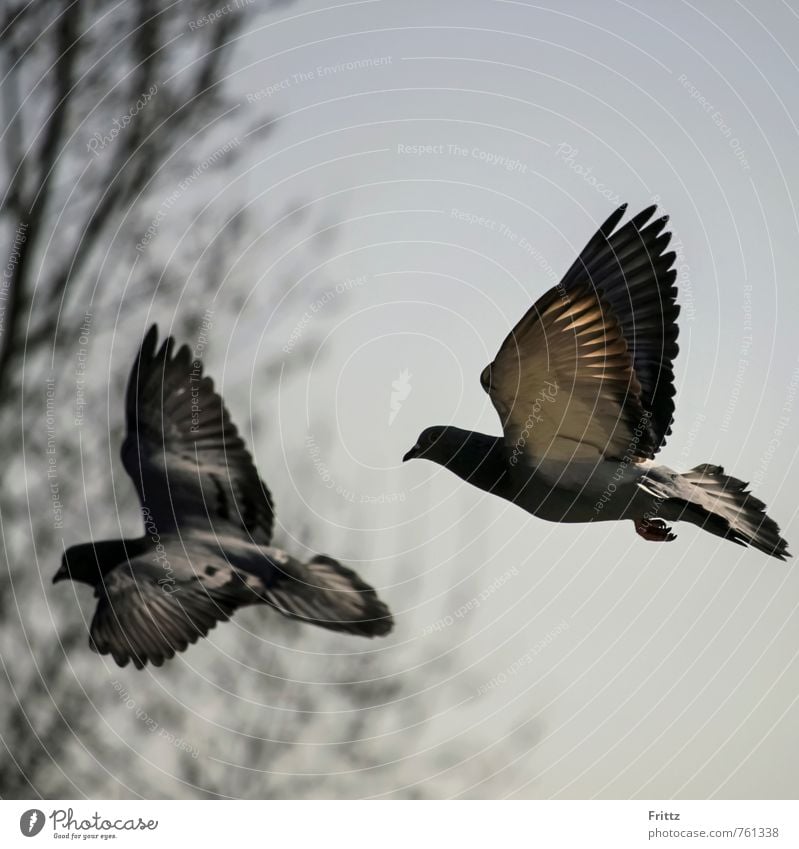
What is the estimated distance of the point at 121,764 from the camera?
429 cm

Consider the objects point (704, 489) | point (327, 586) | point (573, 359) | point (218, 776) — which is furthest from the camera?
point (218, 776)

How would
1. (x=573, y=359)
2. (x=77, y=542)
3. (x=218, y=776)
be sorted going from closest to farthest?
(x=573, y=359)
(x=77, y=542)
(x=218, y=776)

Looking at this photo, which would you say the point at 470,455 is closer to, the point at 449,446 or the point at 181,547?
the point at 449,446

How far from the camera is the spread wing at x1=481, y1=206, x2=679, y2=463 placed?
3303 mm

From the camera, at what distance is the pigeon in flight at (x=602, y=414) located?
3316 millimetres

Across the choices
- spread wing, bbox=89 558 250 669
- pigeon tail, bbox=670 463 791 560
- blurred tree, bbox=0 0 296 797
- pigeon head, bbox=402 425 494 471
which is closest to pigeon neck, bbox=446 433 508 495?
pigeon head, bbox=402 425 494 471

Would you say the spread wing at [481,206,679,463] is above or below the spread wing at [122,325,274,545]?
above

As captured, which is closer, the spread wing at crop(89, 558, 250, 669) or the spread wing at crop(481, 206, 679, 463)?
the spread wing at crop(481, 206, 679, 463)

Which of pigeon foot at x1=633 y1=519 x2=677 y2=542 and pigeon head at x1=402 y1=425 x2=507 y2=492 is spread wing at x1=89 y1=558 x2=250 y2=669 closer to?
pigeon head at x1=402 y1=425 x2=507 y2=492

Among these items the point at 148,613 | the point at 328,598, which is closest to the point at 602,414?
the point at 328,598

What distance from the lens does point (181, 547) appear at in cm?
383
